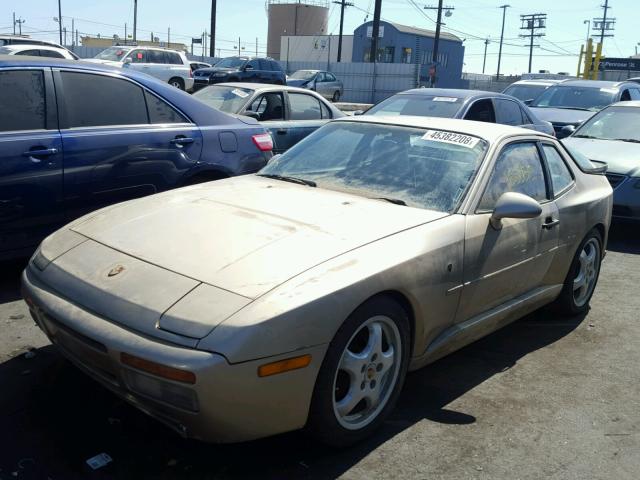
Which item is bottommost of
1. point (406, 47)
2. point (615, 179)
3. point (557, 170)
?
point (615, 179)

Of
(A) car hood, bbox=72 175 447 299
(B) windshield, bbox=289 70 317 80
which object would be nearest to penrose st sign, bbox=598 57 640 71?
(B) windshield, bbox=289 70 317 80

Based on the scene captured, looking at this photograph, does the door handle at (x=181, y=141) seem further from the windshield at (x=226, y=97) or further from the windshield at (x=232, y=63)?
the windshield at (x=232, y=63)

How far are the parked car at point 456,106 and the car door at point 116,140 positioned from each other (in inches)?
175

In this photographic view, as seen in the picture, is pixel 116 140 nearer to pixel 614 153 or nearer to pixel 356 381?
pixel 356 381

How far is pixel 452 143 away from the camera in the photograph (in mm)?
3994

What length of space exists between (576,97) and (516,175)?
425 inches

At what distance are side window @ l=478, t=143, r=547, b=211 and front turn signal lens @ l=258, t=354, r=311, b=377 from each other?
1.54 metres

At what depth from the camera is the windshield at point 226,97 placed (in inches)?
344

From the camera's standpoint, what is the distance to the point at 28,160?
4516 millimetres

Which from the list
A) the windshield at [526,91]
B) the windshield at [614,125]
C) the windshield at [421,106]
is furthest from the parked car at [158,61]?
the windshield at [614,125]

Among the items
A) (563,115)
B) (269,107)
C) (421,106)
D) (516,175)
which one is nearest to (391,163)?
(516,175)

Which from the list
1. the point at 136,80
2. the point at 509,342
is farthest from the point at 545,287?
the point at 136,80

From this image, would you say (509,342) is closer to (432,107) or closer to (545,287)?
(545,287)

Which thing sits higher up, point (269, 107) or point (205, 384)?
point (269, 107)
